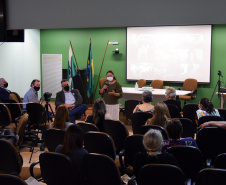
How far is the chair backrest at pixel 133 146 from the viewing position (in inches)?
157

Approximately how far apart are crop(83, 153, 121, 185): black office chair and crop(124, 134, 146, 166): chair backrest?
869 mm

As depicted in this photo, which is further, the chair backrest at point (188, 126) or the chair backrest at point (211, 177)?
the chair backrest at point (188, 126)

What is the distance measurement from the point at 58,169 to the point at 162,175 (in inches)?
42.8

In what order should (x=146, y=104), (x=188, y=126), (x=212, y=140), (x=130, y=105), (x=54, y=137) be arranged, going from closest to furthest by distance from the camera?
(x=212, y=140)
(x=54, y=137)
(x=188, y=126)
(x=146, y=104)
(x=130, y=105)

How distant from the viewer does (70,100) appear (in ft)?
25.0

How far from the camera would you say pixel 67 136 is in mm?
3467

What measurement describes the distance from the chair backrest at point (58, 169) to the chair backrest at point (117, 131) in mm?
1555

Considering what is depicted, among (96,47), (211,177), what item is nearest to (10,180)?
(211,177)

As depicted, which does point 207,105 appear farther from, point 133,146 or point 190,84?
point 190,84

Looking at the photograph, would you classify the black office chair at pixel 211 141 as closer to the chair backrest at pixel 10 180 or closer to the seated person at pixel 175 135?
the seated person at pixel 175 135

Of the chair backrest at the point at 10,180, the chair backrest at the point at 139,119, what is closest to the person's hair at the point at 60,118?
the chair backrest at the point at 139,119

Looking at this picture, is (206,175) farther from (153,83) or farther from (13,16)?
(153,83)

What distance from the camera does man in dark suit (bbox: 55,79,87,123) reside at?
7484 millimetres

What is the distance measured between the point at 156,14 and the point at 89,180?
274cm
